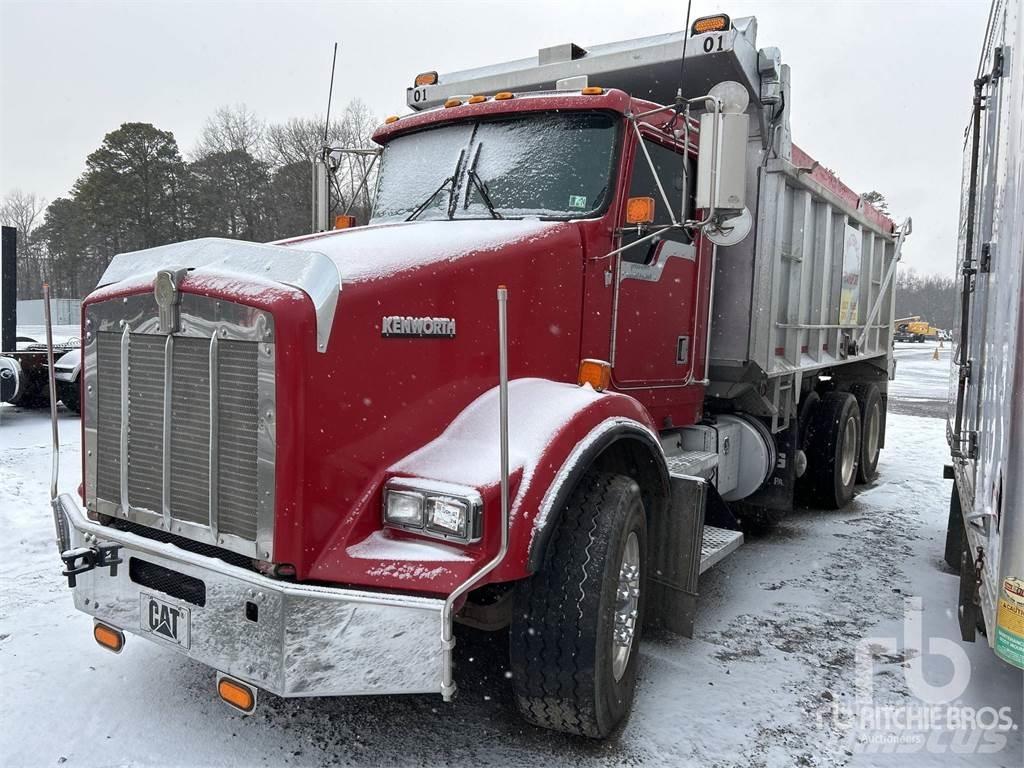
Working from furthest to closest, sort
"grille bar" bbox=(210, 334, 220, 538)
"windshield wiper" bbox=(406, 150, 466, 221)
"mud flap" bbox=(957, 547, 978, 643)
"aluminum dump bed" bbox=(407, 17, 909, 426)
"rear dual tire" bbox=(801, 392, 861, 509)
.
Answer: "rear dual tire" bbox=(801, 392, 861, 509) → "aluminum dump bed" bbox=(407, 17, 909, 426) → "windshield wiper" bbox=(406, 150, 466, 221) → "mud flap" bbox=(957, 547, 978, 643) → "grille bar" bbox=(210, 334, 220, 538)

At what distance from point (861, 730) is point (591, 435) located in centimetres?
181

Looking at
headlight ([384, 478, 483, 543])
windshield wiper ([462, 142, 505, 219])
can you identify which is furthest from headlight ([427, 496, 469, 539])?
windshield wiper ([462, 142, 505, 219])

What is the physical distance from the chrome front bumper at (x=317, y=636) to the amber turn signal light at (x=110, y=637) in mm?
747

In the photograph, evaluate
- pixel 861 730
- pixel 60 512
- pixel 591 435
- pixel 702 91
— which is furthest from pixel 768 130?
pixel 60 512

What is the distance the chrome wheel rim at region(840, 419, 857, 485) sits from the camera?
24.6 feet

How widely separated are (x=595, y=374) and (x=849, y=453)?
5104mm

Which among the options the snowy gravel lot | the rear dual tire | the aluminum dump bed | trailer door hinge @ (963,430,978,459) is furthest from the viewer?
the rear dual tire

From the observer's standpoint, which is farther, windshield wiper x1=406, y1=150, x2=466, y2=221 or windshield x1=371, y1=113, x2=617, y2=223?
windshield wiper x1=406, y1=150, x2=466, y2=221

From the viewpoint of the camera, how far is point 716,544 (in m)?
4.37

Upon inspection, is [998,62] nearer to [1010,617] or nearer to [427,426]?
[1010,617]

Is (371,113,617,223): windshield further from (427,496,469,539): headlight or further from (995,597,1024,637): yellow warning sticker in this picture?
(995,597,1024,637): yellow warning sticker

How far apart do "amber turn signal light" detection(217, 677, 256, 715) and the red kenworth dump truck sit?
11 millimetres

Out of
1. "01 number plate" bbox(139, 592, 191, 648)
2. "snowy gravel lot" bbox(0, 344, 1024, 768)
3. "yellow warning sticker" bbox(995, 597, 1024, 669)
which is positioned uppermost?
"yellow warning sticker" bbox(995, 597, 1024, 669)

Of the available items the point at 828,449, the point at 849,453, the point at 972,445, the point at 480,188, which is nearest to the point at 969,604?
the point at 972,445
